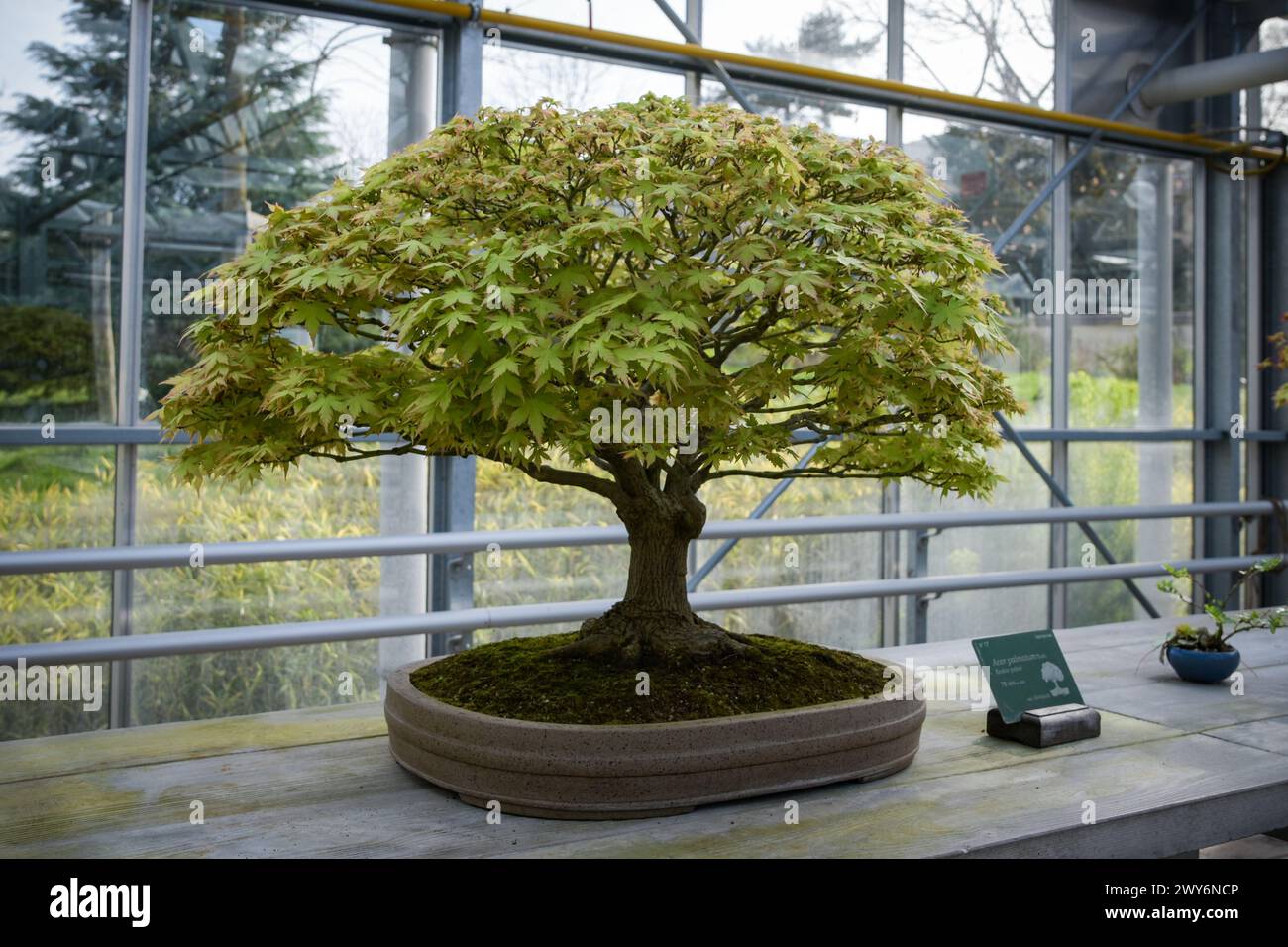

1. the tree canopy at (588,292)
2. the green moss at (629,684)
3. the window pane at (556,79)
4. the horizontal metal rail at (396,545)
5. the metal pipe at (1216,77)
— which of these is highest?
the metal pipe at (1216,77)

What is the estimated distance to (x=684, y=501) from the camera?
255 centimetres

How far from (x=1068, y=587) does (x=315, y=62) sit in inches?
171

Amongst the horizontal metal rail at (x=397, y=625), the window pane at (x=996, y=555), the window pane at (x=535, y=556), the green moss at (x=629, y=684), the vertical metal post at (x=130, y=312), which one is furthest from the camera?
the window pane at (x=996, y=555)

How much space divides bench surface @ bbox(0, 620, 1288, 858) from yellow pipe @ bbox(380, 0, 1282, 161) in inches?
101

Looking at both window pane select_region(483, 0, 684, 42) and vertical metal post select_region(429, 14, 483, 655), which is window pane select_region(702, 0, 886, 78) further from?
vertical metal post select_region(429, 14, 483, 655)

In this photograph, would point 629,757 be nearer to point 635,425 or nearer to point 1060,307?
point 635,425

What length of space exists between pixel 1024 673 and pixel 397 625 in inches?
70.5

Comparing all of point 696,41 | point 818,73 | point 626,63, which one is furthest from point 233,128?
point 818,73

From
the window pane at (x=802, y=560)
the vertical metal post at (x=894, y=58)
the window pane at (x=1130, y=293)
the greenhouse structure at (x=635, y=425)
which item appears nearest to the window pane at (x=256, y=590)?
the greenhouse structure at (x=635, y=425)

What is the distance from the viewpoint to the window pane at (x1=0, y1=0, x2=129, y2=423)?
12.4 feet

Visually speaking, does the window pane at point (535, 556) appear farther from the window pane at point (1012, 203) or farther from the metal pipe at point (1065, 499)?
the window pane at point (1012, 203)

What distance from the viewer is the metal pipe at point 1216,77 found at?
553cm

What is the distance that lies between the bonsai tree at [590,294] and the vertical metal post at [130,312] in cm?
178

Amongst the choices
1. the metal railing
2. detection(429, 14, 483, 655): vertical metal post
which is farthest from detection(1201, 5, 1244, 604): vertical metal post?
detection(429, 14, 483, 655): vertical metal post
